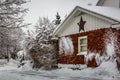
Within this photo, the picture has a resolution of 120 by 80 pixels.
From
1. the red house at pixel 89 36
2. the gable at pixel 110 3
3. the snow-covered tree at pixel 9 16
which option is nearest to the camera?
the snow-covered tree at pixel 9 16

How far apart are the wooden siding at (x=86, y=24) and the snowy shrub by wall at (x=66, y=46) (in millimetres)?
501

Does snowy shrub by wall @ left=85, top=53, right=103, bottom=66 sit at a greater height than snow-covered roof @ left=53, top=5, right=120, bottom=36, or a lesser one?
lesser

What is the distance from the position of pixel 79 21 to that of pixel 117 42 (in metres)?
4.71

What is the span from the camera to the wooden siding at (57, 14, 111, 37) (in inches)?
775

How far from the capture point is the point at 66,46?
23.8 meters

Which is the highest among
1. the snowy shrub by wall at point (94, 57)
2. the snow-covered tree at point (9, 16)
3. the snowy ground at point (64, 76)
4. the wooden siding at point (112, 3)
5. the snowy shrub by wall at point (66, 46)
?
the wooden siding at point (112, 3)

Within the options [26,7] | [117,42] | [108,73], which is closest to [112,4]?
[117,42]

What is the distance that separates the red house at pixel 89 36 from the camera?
18.5m

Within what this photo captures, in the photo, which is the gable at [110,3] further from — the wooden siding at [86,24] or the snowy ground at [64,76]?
the snowy ground at [64,76]

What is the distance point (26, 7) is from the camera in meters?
16.6

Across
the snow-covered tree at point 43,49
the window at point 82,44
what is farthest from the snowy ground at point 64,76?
the window at point 82,44

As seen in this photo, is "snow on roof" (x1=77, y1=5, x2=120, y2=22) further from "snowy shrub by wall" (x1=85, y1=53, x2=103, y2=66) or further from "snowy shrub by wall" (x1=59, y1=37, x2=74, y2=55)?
"snowy shrub by wall" (x1=59, y1=37, x2=74, y2=55)

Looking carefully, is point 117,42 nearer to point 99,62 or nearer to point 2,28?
point 99,62

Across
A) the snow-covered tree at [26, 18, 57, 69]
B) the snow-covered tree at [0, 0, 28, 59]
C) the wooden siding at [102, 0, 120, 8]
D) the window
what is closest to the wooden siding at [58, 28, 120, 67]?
the window
